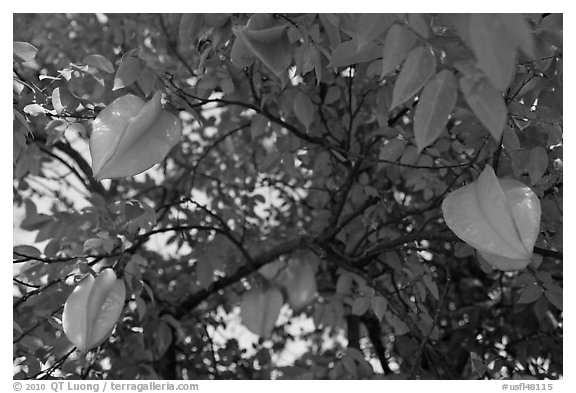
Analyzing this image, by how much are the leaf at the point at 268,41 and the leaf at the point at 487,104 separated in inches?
15.5

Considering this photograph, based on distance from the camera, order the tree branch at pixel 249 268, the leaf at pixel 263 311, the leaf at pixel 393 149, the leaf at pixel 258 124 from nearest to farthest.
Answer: the leaf at pixel 263 311
the leaf at pixel 393 149
the leaf at pixel 258 124
the tree branch at pixel 249 268

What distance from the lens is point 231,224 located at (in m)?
3.38

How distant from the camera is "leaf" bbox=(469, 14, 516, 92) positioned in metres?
0.85

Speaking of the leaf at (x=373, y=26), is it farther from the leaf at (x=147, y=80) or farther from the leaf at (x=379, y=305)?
the leaf at (x=379, y=305)

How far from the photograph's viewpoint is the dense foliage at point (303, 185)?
4.13 feet

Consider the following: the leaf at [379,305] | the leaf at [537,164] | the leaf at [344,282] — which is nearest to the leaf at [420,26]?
the leaf at [537,164]

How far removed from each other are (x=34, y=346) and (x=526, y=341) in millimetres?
1841

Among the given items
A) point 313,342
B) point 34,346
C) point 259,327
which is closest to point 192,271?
point 313,342

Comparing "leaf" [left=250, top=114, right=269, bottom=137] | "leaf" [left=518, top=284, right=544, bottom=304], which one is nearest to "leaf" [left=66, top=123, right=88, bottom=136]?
"leaf" [left=250, top=114, right=269, bottom=137]

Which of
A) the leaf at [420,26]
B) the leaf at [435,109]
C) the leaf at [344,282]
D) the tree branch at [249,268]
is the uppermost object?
the tree branch at [249,268]

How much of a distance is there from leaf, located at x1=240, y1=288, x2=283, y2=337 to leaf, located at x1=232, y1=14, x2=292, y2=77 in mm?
848

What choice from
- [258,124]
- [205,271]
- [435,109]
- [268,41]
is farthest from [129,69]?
[205,271]

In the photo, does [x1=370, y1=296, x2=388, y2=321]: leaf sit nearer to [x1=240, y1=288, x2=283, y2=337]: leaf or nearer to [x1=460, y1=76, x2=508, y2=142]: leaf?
[x1=240, y1=288, x2=283, y2=337]: leaf

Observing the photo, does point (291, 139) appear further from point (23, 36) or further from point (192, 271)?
point (23, 36)
